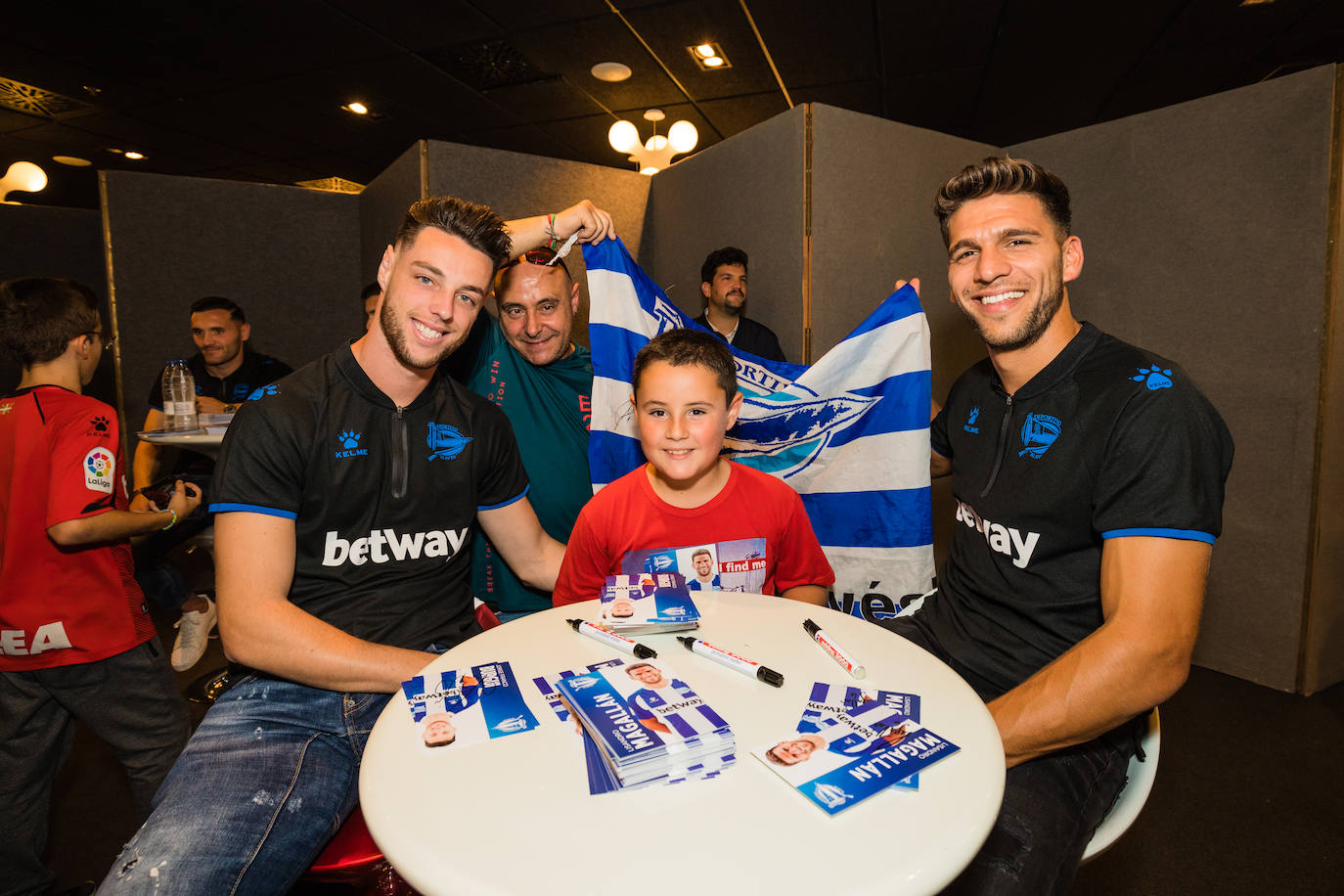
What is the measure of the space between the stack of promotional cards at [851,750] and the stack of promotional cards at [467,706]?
37 centimetres

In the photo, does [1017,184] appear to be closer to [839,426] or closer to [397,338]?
[839,426]

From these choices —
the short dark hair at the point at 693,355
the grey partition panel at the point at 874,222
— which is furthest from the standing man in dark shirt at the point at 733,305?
the short dark hair at the point at 693,355

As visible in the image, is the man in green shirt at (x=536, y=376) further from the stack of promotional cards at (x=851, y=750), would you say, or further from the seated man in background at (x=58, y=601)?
the stack of promotional cards at (x=851, y=750)

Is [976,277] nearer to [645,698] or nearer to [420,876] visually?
[645,698]

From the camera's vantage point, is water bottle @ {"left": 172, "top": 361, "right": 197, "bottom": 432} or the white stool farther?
water bottle @ {"left": 172, "top": 361, "right": 197, "bottom": 432}

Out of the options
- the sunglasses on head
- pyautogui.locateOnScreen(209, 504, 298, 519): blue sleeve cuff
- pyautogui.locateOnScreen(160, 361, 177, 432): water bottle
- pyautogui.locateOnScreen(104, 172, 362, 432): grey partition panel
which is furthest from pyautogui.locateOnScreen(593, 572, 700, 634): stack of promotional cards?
pyautogui.locateOnScreen(104, 172, 362, 432): grey partition panel

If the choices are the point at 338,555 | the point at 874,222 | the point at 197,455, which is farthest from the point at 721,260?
the point at 197,455

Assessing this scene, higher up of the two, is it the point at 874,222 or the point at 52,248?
the point at 52,248

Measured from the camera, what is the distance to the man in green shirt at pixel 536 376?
7.26 feet

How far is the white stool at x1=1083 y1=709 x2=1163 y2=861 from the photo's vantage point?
1214 millimetres

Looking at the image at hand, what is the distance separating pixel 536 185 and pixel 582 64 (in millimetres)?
2203

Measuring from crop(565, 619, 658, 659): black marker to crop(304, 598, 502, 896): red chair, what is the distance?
1.56 ft

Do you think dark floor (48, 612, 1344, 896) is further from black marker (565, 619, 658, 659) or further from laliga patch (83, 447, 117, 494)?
black marker (565, 619, 658, 659)

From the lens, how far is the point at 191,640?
10.9ft
